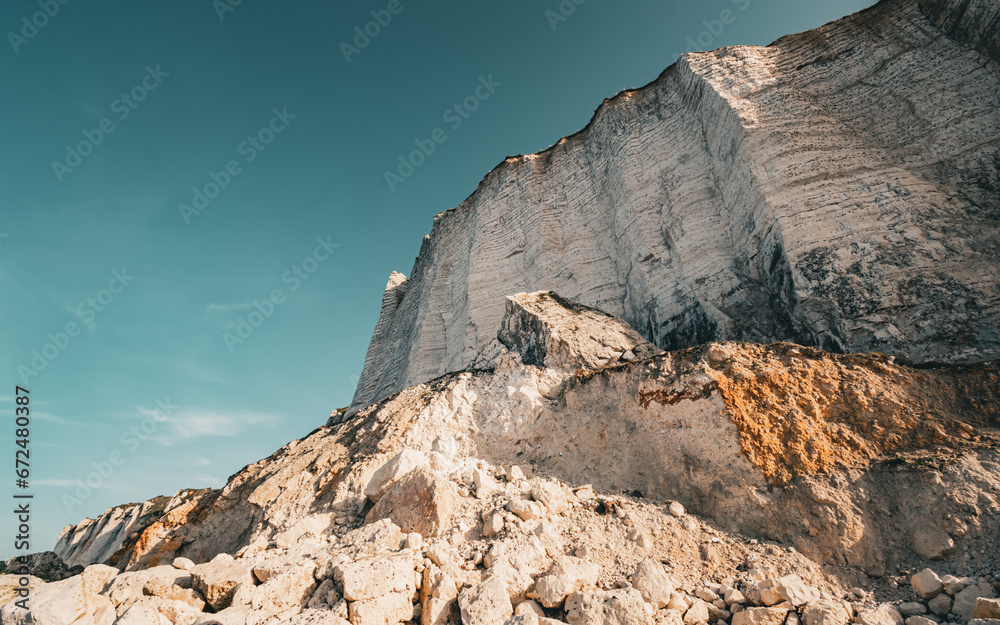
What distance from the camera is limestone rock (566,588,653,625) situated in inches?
197

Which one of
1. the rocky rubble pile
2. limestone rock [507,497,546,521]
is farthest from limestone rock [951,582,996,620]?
limestone rock [507,497,546,521]

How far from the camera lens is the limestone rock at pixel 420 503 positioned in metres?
6.82

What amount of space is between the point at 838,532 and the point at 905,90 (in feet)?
44.4

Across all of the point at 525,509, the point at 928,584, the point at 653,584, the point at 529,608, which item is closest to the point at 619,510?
the point at 525,509

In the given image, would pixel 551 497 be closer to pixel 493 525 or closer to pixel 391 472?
pixel 493 525

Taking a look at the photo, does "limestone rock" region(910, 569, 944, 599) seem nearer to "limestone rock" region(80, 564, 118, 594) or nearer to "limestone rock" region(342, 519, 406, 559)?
"limestone rock" region(342, 519, 406, 559)

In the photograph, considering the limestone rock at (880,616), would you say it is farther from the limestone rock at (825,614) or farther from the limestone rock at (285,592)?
the limestone rock at (285,592)

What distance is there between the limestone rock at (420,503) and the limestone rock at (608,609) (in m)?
A: 2.30

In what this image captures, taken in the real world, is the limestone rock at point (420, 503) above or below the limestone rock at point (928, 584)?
above

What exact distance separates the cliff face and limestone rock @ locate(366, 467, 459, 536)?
27.0 feet

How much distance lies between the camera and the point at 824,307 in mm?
10305

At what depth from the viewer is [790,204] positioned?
1166 cm

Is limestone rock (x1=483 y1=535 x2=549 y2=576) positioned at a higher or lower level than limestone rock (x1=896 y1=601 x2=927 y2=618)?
higher

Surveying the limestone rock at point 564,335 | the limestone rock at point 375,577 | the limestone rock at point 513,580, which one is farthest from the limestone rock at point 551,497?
the limestone rock at point 564,335
